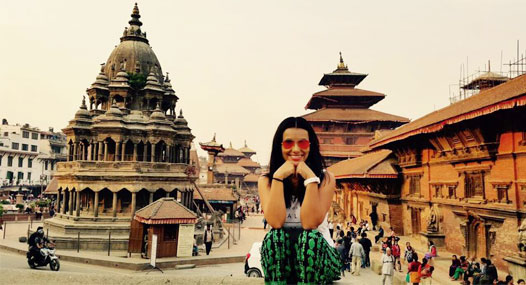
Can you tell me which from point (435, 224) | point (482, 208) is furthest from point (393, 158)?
point (482, 208)

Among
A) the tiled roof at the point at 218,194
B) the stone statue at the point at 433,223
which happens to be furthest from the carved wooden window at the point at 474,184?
the tiled roof at the point at 218,194

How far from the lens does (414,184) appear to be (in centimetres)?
1883

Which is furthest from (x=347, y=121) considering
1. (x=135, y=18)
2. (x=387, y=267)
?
(x=387, y=267)

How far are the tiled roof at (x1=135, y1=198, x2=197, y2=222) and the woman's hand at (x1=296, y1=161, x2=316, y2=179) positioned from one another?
14166 millimetres

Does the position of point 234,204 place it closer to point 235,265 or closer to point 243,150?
point 235,265

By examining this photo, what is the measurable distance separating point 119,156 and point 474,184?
1912 cm

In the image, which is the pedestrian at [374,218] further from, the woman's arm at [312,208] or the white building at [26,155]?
the white building at [26,155]

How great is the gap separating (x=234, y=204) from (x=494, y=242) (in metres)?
24.2

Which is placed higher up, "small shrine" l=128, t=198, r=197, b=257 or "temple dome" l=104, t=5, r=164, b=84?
"temple dome" l=104, t=5, r=164, b=84

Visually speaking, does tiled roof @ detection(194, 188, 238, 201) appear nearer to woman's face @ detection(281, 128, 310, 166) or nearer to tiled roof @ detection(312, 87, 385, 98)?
tiled roof @ detection(312, 87, 385, 98)

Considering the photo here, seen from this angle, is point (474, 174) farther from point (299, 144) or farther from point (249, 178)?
point (249, 178)

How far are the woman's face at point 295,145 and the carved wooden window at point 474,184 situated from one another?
11.5 metres

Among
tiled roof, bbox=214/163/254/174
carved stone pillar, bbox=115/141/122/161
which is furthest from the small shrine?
tiled roof, bbox=214/163/254/174

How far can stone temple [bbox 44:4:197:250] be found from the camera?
2219 cm
